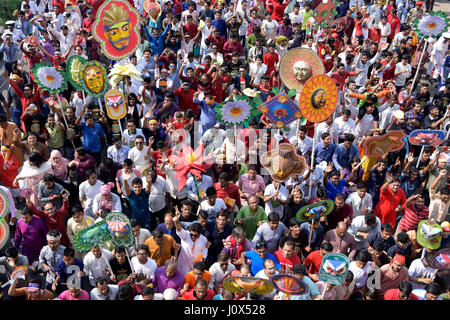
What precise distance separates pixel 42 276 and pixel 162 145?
2650 millimetres

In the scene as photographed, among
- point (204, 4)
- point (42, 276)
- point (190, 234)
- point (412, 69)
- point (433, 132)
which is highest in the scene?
point (204, 4)

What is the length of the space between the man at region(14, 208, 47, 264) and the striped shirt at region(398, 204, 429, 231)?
5149mm

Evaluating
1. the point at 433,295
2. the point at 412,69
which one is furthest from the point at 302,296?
the point at 412,69

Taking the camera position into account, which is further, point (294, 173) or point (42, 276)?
point (294, 173)

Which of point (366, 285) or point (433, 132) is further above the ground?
point (433, 132)

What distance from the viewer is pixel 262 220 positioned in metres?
6.90

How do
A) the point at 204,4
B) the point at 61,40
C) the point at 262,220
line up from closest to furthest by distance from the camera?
the point at 262,220 < the point at 61,40 < the point at 204,4

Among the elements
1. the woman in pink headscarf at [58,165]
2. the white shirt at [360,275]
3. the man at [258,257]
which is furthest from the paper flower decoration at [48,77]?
the white shirt at [360,275]

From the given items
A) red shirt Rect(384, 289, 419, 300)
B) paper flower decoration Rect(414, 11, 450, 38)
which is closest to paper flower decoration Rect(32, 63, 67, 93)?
red shirt Rect(384, 289, 419, 300)

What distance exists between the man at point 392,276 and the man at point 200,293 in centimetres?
217

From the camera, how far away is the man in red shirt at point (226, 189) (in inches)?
283

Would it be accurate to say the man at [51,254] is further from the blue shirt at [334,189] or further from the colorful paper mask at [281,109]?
the blue shirt at [334,189]

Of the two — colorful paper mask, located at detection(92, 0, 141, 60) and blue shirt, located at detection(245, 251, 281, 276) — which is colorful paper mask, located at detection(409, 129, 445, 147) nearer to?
blue shirt, located at detection(245, 251, 281, 276)
